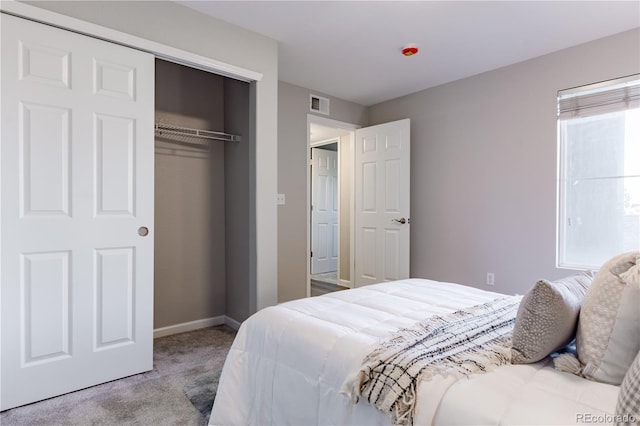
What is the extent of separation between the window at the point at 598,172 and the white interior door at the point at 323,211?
12.2 feet

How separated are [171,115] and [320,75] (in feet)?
4.99

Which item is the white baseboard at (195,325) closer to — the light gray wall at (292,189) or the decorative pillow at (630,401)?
the light gray wall at (292,189)

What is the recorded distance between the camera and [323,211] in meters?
6.36

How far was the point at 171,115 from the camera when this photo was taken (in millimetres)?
3146

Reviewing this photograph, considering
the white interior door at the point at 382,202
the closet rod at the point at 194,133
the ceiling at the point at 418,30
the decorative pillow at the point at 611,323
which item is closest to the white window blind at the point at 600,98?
the ceiling at the point at 418,30

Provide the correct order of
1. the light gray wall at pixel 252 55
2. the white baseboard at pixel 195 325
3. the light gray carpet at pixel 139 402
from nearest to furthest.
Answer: the light gray carpet at pixel 139 402
the light gray wall at pixel 252 55
the white baseboard at pixel 195 325

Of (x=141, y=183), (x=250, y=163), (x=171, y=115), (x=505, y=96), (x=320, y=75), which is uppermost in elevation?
(x=320, y=75)

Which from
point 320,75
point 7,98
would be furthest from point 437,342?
point 320,75

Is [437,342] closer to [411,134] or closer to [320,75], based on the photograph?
[320,75]

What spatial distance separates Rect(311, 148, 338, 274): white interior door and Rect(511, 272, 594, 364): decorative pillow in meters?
5.09

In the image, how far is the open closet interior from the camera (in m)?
3.09

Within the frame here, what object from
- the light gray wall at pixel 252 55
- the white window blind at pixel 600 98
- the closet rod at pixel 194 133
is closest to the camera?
the light gray wall at pixel 252 55

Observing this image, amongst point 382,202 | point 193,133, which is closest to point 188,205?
point 193,133

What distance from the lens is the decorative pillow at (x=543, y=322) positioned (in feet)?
3.60
